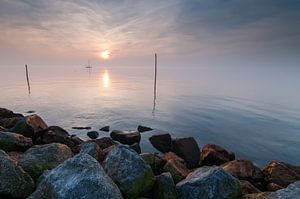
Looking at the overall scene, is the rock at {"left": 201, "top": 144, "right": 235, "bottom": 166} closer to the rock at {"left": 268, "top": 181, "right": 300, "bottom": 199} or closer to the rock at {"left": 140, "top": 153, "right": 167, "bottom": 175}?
the rock at {"left": 140, "top": 153, "right": 167, "bottom": 175}

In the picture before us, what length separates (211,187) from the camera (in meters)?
7.76

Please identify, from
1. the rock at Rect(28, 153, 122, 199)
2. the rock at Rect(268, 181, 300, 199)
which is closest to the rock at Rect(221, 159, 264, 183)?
the rock at Rect(268, 181, 300, 199)

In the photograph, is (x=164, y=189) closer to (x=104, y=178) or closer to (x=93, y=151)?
(x=104, y=178)

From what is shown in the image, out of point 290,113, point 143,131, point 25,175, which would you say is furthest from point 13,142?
point 290,113

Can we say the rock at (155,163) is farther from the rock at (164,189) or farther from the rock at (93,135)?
the rock at (93,135)

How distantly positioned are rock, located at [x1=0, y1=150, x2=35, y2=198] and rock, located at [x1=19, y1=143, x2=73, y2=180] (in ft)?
2.57

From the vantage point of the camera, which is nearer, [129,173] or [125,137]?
[129,173]

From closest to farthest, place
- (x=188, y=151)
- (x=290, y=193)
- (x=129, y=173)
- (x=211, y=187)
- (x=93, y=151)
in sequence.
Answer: (x=290, y=193), (x=129, y=173), (x=211, y=187), (x=93, y=151), (x=188, y=151)

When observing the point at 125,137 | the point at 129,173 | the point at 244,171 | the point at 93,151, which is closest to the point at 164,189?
the point at 129,173

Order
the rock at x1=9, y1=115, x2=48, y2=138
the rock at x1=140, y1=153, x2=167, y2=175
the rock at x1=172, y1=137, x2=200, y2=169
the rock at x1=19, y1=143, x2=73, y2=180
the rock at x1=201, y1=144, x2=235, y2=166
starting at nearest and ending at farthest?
the rock at x1=19, y1=143, x2=73, y2=180 → the rock at x1=140, y1=153, x2=167, y2=175 → the rock at x1=9, y1=115, x2=48, y2=138 → the rock at x1=201, y1=144, x2=235, y2=166 → the rock at x1=172, y1=137, x2=200, y2=169

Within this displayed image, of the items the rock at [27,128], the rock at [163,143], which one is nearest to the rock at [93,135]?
the rock at [163,143]

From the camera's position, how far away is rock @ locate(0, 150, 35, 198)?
6.75m

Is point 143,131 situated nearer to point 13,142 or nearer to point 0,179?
point 13,142

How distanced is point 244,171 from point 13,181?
10257mm
